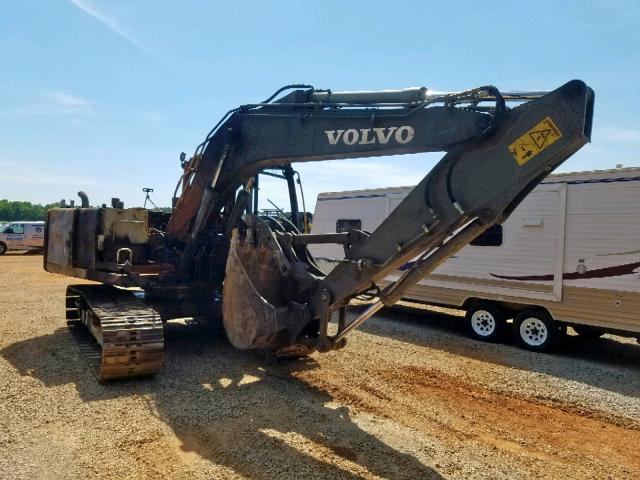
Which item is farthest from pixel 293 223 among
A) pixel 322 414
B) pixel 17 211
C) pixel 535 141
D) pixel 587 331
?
pixel 17 211

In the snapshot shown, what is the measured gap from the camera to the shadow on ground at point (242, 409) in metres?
4.46

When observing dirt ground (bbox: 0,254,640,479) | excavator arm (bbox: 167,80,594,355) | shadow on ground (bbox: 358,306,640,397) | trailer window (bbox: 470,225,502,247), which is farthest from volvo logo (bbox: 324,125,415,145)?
trailer window (bbox: 470,225,502,247)

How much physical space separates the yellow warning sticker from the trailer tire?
18.8 feet

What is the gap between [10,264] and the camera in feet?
75.7

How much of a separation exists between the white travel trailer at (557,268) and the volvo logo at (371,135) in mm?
2361

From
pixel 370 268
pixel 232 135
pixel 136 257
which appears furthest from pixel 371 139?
pixel 136 257

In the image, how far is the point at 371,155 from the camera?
5488 millimetres

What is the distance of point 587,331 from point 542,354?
1.59m

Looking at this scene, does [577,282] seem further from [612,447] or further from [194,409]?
[194,409]

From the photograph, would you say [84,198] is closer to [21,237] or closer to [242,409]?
[242,409]

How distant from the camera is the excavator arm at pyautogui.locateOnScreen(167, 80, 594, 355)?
4441 mm

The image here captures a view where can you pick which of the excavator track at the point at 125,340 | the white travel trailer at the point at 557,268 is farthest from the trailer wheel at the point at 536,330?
the excavator track at the point at 125,340

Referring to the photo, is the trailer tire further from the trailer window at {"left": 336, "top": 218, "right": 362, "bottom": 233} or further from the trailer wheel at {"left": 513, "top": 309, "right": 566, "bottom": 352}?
the trailer window at {"left": 336, "top": 218, "right": 362, "bottom": 233}

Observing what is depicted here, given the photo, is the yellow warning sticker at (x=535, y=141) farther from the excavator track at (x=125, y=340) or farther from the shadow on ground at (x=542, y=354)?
the excavator track at (x=125, y=340)
